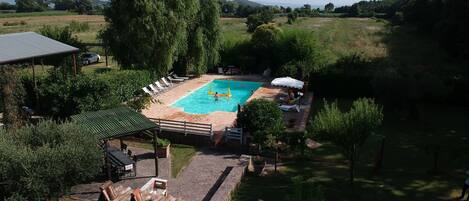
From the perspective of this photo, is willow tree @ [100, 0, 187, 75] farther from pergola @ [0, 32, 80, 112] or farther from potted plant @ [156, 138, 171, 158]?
potted plant @ [156, 138, 171, 158]

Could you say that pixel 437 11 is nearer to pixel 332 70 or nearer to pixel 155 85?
pixel 332 70

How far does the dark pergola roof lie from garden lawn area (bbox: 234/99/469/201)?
419 centimetres

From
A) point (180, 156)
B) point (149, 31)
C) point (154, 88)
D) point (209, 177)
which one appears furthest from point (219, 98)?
point (209, 177)

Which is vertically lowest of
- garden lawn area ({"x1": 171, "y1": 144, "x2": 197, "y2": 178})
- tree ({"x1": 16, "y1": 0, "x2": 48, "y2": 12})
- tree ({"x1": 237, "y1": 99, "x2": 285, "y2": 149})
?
garden lawn area ({"x1": 171, "y1": 144, "x2": 197, "y2": 178})

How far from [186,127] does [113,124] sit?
17.8ft

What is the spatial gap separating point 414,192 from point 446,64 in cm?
2791

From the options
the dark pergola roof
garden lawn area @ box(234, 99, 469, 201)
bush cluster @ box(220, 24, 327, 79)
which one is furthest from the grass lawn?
bush cluster @ box(220, 24, 327, 79)

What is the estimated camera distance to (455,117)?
2350 cm

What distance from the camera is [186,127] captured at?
20094mm

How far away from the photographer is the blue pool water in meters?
26.5

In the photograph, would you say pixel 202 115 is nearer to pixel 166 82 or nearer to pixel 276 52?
pixel 166 82

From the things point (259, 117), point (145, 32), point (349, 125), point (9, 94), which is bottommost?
point (259, 117)

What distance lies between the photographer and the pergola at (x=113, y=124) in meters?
14.4

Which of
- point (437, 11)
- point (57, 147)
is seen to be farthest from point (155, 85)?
point (437, 11)
